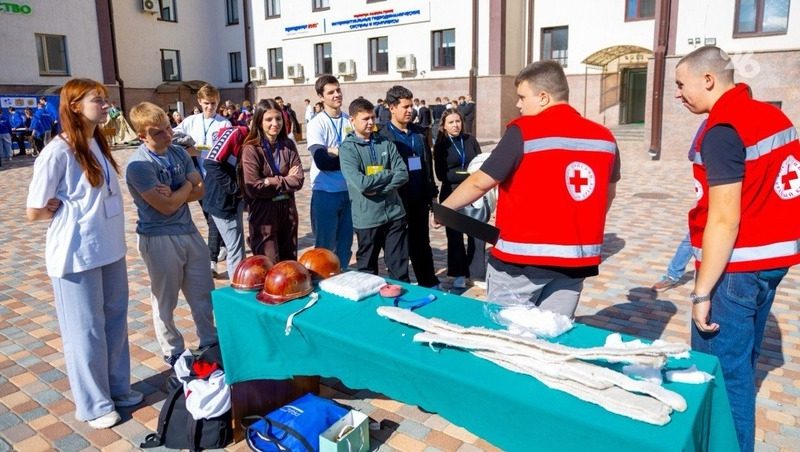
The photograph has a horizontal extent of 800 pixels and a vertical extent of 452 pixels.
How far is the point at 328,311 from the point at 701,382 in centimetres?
150

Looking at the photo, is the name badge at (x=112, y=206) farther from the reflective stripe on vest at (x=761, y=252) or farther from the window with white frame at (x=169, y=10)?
the window with white frame at (x=169, y=10)

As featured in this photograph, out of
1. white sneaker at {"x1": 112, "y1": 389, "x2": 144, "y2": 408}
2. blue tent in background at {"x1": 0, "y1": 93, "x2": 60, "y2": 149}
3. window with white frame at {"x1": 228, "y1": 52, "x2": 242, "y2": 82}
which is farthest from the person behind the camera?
window with white frame at {"x1": 228, "y1": 52, "x2": 242, "y2": 82}

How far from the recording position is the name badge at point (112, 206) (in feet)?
10.9

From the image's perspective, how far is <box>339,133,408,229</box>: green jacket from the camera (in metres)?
4.65

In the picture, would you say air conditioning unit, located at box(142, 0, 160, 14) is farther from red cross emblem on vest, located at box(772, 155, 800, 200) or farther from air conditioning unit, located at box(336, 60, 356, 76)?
red cross emblem on vest, located at box(772, 155, 800, 200)

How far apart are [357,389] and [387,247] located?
180 cm

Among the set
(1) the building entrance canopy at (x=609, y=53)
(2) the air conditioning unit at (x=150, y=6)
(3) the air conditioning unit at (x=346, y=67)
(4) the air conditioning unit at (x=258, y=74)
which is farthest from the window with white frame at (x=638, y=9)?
(2) the air conditioning unit at (x=150, y=6)

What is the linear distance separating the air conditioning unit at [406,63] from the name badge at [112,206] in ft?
80.9

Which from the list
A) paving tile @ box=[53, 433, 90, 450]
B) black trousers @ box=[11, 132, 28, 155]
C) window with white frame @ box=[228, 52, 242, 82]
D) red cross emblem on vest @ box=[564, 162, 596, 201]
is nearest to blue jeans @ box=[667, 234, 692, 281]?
red cross emblem on vest @ box=[564, 162, 596, 201]

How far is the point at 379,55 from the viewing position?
28609 mm

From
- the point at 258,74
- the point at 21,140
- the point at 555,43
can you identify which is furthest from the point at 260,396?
the point at 258,74

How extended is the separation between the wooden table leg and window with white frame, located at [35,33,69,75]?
27891 mm

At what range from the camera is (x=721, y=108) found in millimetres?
2445

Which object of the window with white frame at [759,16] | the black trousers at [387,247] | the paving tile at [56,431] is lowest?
the paving tile at [56,431]
